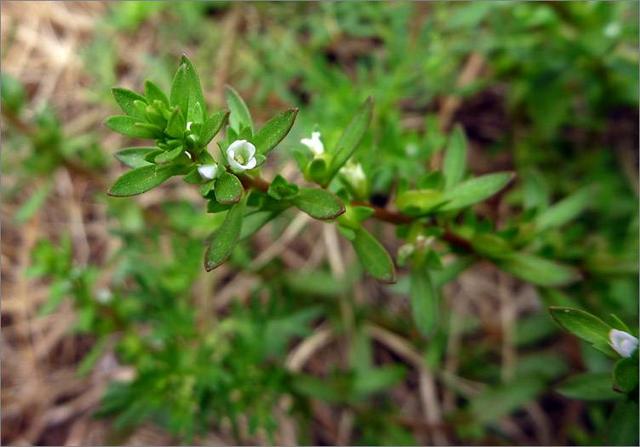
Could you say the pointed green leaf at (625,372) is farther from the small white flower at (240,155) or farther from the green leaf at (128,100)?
the green leaf at (128,100)

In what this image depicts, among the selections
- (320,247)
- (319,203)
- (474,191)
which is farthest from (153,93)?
(320,247)

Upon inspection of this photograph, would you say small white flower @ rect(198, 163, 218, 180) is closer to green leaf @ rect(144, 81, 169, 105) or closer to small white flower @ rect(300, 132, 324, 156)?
green leaf @ rect(144, 81, 169, 105)

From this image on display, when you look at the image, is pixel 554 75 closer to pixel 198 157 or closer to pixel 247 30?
pixel 247 30

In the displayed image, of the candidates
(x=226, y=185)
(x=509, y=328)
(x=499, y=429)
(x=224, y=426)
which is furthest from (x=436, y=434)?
(x=226, y=185)

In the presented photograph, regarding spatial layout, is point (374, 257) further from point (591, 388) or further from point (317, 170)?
point (591, 388)

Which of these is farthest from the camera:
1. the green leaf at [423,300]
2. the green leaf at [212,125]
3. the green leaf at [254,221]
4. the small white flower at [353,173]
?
the green leaf at [423,300]

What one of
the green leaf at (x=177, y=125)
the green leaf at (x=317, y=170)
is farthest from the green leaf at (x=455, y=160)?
the green leaf at (x=177, y=125)
